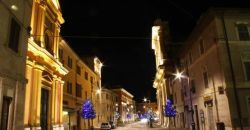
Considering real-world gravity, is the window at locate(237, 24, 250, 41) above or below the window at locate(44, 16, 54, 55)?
below

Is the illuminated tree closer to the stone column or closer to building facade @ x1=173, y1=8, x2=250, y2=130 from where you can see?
the stone column

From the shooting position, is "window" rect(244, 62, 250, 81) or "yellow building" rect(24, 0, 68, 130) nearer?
"window" rect(244, 62, 250, 81)

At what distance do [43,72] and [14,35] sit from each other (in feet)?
43.6

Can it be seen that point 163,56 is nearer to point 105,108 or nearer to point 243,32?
point 105,108

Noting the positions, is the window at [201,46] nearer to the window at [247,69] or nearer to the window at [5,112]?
the window at [247,69]

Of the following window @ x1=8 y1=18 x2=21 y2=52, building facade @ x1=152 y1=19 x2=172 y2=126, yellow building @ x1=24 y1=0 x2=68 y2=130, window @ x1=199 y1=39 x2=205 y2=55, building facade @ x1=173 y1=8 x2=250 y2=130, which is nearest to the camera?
window @ x1=8 y1=18 x2=21 y2=52

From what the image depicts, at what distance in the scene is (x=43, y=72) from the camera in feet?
84.6

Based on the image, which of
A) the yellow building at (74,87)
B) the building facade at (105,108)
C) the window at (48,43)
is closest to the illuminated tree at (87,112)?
the yellow building at (74,87)

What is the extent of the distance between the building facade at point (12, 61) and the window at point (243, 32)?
1711cm

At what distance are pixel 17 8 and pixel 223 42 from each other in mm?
15895

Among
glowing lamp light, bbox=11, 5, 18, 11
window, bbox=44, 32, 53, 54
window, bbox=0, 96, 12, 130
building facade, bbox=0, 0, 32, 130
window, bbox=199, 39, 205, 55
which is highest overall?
window, bbox=44, 32, 53, 54

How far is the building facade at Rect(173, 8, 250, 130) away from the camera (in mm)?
20031

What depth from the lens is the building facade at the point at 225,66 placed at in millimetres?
20031

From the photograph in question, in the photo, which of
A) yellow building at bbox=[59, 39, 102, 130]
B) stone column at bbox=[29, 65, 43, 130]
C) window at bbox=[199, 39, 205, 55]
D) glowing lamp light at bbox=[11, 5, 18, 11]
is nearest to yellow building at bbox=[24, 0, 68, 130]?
stone column at bbox=[29, 65, 43, 130]
